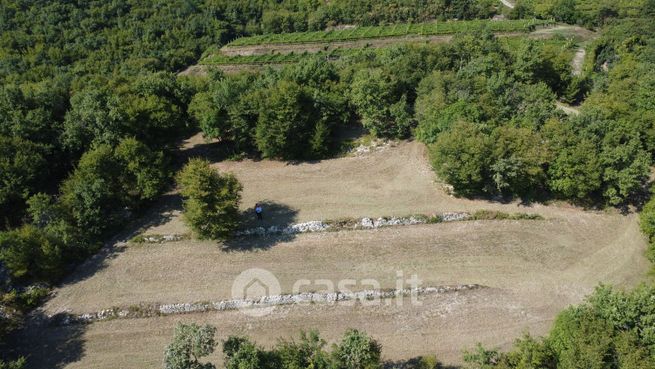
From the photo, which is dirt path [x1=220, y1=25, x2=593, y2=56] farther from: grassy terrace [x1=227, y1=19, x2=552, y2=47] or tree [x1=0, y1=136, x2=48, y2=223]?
tree [x1=0, y1=136, x2=48, y2=223]

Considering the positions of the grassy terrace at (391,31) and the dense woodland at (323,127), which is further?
the grassy terrace at (391,31)

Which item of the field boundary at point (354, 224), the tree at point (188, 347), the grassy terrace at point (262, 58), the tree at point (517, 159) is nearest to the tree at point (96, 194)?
the field boundary at point (354, 224)

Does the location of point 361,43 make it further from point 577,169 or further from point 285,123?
point 577,169

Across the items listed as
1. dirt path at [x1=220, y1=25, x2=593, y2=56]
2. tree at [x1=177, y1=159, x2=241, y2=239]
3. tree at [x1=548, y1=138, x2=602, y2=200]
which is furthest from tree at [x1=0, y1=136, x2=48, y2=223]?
dirt path at [x1=220, y1=25, x2=593, y2=56]

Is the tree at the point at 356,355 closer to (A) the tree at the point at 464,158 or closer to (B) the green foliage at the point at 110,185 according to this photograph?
(A) the tree at the point at 464,158

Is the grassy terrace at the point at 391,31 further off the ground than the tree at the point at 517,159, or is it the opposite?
the grassy terrace at the point at 391,31

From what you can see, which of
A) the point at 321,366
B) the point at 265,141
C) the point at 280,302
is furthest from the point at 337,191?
the point at 321,366
